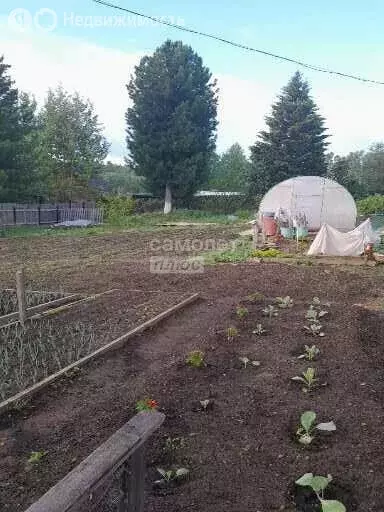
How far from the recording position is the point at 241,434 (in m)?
3.15


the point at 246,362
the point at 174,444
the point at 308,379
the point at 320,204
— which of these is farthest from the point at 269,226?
the point at 174,444

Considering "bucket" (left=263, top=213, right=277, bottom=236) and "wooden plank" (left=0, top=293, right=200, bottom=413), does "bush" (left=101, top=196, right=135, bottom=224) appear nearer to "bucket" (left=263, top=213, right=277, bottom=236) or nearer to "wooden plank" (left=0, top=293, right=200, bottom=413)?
"bucket" (left=263, top=213, right=277, bottom=236)

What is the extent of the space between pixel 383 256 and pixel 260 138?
2590cm

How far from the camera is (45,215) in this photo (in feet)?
80.6

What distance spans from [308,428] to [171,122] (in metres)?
30.0

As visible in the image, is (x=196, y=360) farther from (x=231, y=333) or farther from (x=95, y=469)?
(x=95, y=469)

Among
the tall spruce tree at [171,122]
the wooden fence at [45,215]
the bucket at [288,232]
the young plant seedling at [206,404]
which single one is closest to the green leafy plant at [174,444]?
the young plant seedling at [206,404]

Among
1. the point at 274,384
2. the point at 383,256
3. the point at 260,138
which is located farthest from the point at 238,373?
the point at 260,138

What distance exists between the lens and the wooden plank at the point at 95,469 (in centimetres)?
137

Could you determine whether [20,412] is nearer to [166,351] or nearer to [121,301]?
[166,351]

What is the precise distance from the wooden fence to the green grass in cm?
53

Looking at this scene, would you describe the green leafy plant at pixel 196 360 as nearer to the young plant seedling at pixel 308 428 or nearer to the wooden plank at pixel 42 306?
the young plant seedling at pixel 308 428

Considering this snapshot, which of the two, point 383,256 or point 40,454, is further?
point 383,256

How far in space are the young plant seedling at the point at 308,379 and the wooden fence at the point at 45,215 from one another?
20387mm
